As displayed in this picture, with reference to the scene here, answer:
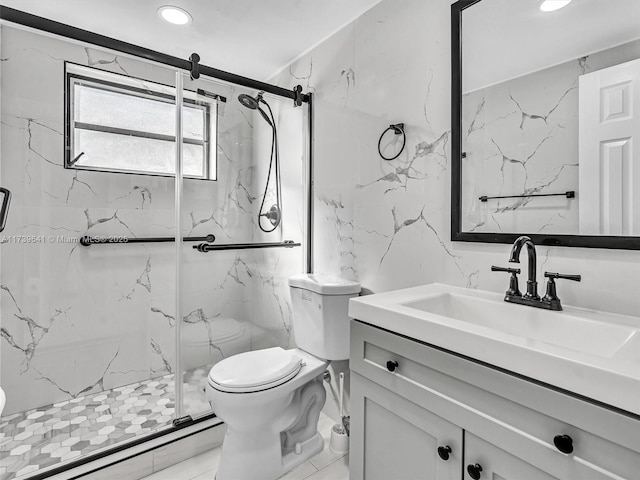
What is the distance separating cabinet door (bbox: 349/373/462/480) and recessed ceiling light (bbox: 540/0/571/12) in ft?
4.36

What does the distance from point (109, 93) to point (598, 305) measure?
104 inches

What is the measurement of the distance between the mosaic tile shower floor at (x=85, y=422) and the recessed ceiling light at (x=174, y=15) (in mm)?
1908

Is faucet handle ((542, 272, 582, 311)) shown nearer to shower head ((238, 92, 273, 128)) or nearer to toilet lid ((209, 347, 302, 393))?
toilet lid ((209, 347, 302, 393))

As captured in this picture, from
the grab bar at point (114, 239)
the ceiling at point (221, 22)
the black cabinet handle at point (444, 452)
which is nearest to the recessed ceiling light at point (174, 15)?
the ceiling at point (221, 22)

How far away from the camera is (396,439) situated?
1.03 meters

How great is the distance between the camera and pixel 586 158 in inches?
41.9

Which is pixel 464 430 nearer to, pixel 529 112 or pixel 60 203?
pixel 529 112

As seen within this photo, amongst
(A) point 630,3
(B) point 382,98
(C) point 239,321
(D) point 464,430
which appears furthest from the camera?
(C) point 239,321

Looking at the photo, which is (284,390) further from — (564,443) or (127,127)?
(127,127)

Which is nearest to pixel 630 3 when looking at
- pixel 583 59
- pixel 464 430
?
pixel 583 59

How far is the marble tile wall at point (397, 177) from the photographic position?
1.13 meters

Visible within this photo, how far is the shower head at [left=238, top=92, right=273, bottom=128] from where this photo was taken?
196 centimetres

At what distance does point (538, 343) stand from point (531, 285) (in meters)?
0.39

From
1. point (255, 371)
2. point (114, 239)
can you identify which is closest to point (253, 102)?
point (114, 239)
